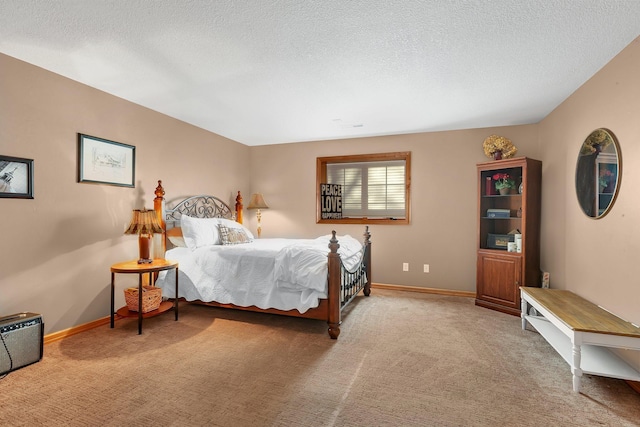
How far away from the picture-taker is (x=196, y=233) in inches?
148

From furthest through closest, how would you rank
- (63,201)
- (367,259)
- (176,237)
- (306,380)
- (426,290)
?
(426,290) < (367,259) < (176,237) < (63,201) < (306,380)

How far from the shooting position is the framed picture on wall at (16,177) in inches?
99.9

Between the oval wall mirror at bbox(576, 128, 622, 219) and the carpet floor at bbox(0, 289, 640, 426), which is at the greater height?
the oval wall mirror at bbox(576, 128, 622, 219)

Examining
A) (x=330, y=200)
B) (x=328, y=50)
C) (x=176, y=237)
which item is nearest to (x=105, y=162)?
(x=176, y=237)

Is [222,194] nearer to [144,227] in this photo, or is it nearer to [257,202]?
[257,202]

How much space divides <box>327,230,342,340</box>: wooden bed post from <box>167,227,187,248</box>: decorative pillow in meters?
2.00

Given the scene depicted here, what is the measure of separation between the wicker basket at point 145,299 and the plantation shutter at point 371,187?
122 inches

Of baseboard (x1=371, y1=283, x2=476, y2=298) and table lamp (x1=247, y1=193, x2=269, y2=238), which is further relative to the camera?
table lamp (x1=247, y1=193, x2=269, y2=238)

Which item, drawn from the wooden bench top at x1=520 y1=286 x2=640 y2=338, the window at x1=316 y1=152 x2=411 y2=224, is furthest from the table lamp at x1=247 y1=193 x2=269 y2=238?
the wooden bench top at x1=520 y1=286 x2=640 y2=338

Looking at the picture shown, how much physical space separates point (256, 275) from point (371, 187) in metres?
2.68

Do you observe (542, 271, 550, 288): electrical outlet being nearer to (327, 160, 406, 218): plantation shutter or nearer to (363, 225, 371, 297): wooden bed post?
Answer: (327, 160, 406, 218): plantation shutter

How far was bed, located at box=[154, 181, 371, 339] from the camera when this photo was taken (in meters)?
2.99

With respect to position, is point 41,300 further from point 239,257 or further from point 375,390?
point 375,390

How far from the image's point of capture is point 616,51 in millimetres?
2416
